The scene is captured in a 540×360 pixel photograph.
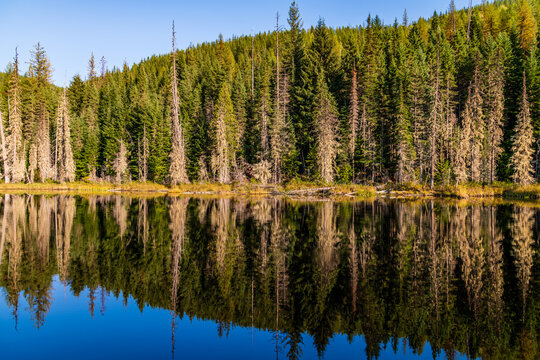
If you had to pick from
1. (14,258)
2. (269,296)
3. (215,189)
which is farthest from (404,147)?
(14,258)

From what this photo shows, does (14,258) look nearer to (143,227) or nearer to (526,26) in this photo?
(143,227)

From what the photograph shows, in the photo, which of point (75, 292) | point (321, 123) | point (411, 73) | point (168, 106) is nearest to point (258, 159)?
point (321, 123)

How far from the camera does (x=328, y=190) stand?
1879 inches

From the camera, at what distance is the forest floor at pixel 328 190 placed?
4459cm

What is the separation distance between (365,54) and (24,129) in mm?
59521

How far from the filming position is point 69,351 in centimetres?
727

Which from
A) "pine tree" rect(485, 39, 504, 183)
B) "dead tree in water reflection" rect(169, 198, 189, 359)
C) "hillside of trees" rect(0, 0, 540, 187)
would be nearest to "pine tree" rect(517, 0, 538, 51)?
"hillside of trees" rect(0, 0, 540, 187)

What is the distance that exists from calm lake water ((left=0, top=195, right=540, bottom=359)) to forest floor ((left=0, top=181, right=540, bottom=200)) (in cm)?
2885

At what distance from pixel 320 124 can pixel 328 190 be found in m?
8.71

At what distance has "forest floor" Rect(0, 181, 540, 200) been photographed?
44594 mm

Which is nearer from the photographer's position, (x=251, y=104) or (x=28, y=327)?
(x=28, y=327)

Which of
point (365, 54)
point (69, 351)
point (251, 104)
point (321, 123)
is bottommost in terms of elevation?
point (69, 351)

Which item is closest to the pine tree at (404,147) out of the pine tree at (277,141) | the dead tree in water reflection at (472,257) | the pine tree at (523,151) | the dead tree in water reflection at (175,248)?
the pine tree at (523,151)

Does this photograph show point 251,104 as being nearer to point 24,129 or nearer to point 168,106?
point 168,106
